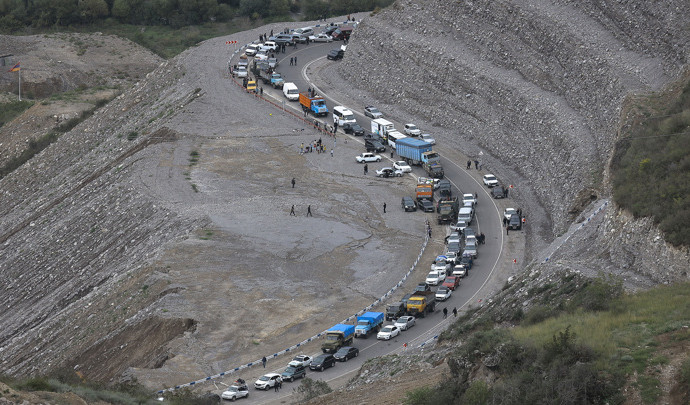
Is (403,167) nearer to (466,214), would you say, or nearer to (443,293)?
(466,214)

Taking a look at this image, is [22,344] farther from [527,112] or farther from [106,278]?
[527,112]

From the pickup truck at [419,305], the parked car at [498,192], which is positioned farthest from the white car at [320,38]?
the pickup truck at [419,305]

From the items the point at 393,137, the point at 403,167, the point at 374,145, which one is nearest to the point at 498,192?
the point at 403,167

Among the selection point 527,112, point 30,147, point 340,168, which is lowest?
point 30,147

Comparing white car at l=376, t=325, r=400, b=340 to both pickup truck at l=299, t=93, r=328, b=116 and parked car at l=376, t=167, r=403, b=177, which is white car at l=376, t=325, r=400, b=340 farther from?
pickup truck at l=299, t=93, r=328, b=116

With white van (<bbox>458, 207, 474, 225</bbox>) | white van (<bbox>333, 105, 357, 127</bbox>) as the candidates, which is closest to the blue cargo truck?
A: white van (<bbox>333, 105, 357, 127</bbox>)

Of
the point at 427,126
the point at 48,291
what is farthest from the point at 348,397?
the point at 427,126
